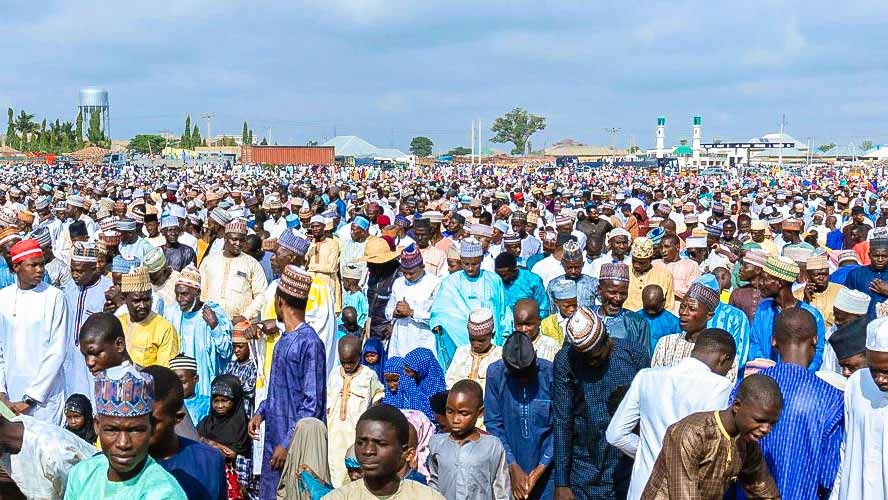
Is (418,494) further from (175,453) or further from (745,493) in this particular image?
(745,493)

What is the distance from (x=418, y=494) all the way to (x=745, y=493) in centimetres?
142

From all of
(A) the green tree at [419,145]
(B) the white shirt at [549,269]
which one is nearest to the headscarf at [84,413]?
(B) the white shirt at [549,269]

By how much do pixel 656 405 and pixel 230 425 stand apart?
2778 mm

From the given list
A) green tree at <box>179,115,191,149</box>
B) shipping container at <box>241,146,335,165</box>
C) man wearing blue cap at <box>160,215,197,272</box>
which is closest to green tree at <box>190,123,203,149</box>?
green tree at <box>179,115,191,149</box>

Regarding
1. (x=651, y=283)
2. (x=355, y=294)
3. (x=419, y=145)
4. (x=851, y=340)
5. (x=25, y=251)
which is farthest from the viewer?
(x=419, y=145)

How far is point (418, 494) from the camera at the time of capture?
375cm

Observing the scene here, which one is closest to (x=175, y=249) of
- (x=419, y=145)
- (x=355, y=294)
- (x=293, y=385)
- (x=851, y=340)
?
(x=355, y=294)

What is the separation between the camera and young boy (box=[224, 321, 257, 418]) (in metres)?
6.48

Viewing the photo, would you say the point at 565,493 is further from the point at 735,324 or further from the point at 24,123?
the point at 24,123

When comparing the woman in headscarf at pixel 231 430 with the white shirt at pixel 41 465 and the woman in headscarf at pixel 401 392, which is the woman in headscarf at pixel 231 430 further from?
the white shirt at pixel 41 465

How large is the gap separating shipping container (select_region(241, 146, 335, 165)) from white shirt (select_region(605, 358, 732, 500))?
62258 mm

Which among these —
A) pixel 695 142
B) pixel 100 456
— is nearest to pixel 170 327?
pixel 100 456

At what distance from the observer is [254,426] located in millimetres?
5660

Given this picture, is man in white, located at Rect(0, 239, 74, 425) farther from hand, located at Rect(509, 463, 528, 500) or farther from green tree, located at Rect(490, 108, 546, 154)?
green tree, located at Rect(490, 108, 546, 154)
